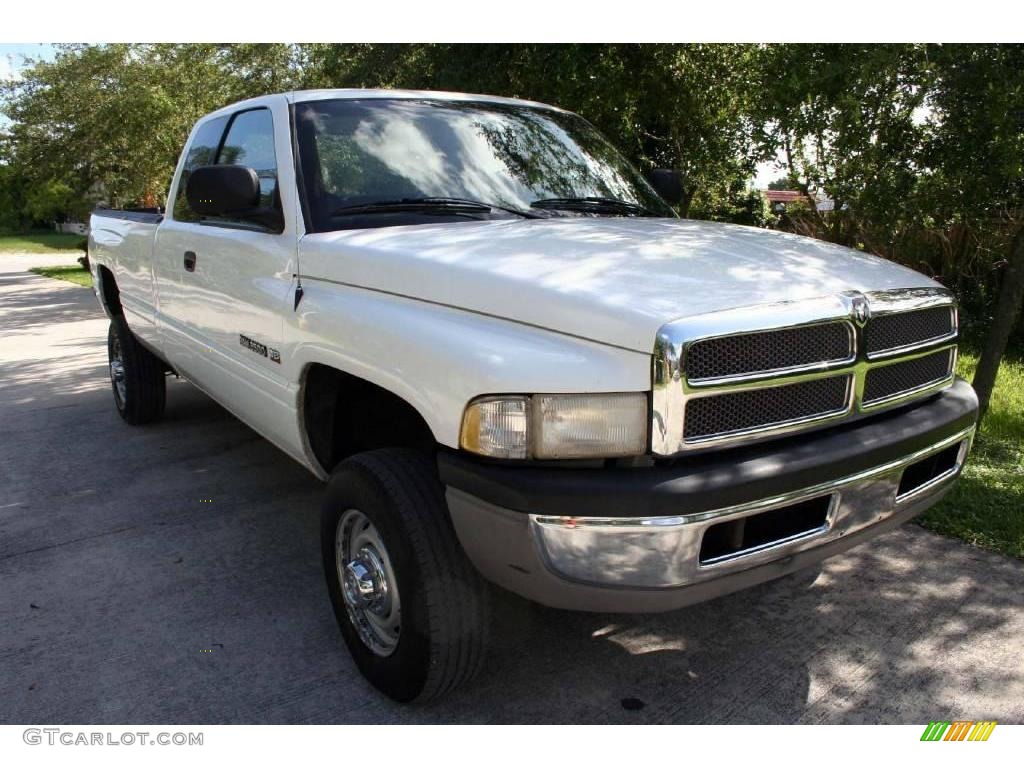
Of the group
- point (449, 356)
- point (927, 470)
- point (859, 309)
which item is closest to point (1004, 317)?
point (927, 470)

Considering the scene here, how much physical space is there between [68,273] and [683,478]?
64.8 ft

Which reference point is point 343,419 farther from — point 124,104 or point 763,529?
point 124,104

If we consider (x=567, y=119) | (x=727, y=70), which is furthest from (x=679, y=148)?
(x=567, y=119)

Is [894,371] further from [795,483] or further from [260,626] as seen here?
[260,626]

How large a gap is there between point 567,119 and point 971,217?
8.27ft

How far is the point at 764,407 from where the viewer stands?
2.37 m

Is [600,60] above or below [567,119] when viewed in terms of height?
above

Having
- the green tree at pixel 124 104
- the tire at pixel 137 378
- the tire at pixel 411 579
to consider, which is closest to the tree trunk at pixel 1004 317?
the tire at pixel 411 579

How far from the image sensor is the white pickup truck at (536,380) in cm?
221

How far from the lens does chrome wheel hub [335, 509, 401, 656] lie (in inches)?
107

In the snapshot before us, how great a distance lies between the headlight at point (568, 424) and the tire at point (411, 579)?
1.26 feet

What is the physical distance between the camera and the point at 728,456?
234 cm

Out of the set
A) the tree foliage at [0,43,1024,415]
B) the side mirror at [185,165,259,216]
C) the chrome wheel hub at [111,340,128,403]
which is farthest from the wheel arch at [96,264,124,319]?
Result: the tree foliage at [0,43,1024,415]
